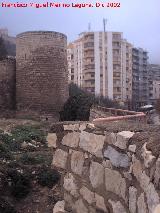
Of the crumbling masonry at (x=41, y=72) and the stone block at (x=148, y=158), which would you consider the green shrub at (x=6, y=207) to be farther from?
the crumbling masonry at (x=41, y=72)

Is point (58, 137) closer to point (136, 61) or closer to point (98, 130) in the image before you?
point (98, 130)

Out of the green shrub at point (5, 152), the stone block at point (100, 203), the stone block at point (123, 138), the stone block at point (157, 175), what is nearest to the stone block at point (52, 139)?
the stone block at point (100, 203)

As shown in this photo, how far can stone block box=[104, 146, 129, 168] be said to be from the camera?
9.85 ft

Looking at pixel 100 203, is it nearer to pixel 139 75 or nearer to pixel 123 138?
pixel 123 138

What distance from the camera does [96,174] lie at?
3398mm

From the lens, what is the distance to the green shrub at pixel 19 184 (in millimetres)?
9309

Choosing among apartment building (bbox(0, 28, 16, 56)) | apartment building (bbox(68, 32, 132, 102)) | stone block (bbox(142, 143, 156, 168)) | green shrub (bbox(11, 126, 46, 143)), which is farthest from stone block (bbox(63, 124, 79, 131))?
apartment building (bbox(68, 32, 132, 102))

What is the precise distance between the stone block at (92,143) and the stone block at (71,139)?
0.26 ft

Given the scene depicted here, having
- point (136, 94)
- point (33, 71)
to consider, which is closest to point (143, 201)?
point (33, 71)

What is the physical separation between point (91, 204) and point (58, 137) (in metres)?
0.80

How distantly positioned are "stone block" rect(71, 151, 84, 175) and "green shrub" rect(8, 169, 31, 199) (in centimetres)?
570

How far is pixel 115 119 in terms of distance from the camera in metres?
4.27

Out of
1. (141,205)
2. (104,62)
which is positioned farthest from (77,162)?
(104,62)

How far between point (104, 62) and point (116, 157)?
55.6 meters
